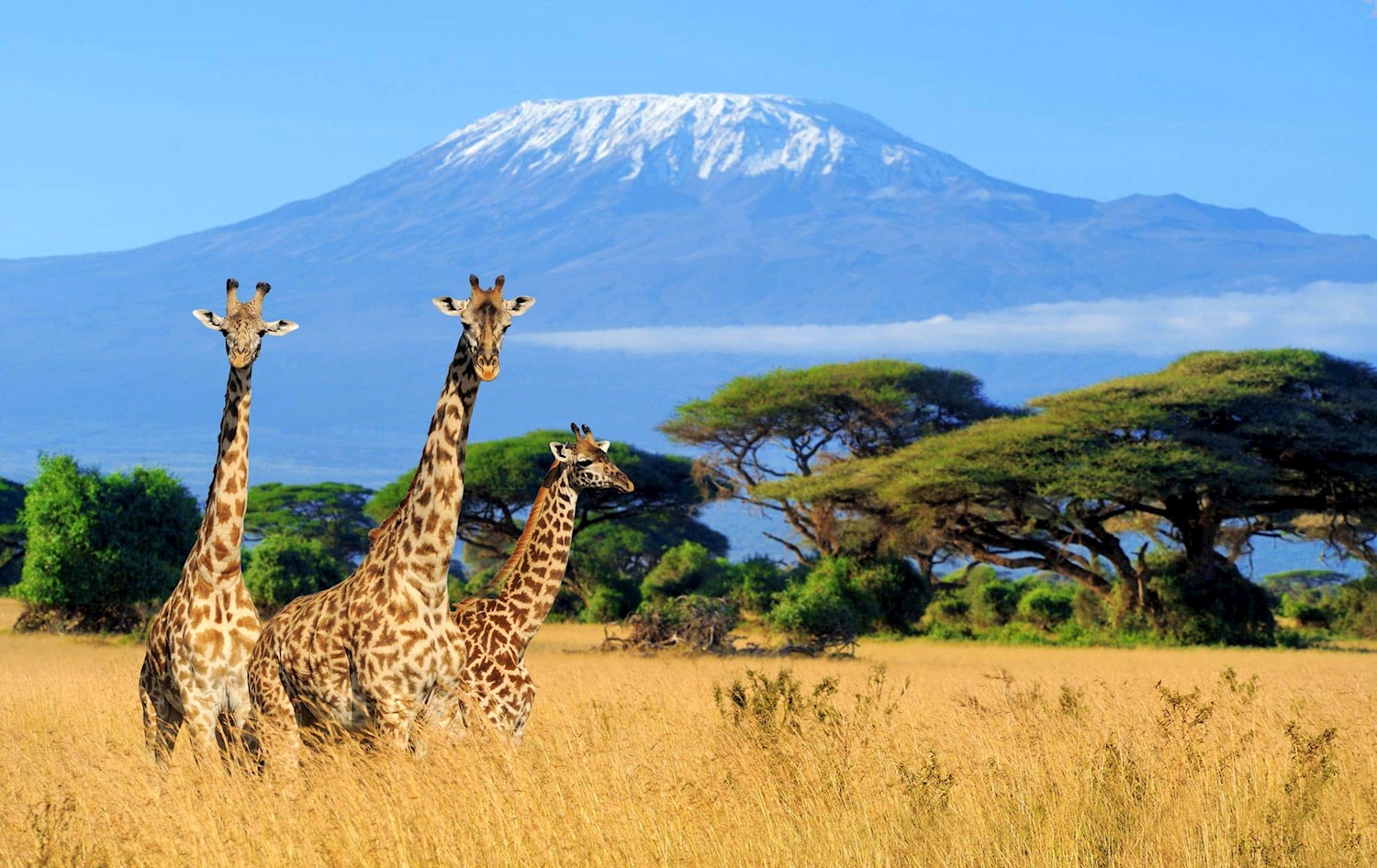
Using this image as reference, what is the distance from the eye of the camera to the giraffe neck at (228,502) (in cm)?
911

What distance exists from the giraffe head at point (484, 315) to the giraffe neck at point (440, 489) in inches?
23.4

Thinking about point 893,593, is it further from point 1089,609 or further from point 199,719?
point 199,719

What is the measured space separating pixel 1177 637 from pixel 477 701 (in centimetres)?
2936

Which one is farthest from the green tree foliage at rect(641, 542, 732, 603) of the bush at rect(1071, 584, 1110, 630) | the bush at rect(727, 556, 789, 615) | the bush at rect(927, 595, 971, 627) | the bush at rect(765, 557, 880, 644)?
the bush at rect(1071, 584, 1110, 630)

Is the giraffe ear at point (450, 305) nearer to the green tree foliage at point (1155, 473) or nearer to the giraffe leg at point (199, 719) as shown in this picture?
the giraffe leg at point (199, 719)

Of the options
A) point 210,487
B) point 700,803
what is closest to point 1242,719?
point 700,803

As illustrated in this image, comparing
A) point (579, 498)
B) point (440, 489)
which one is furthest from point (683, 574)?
point (440, 489)

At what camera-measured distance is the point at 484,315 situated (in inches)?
324

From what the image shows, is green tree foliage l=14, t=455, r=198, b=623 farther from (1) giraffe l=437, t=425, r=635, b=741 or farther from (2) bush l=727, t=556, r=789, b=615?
(1) giraffe l=437, t=425, r=635, b=741

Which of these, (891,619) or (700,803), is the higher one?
(700,803)

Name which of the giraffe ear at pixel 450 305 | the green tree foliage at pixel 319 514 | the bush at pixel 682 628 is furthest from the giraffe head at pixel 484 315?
the green tree foliage at pixel 319 514

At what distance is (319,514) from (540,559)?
5820 centimetres

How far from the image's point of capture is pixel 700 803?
8.29 m

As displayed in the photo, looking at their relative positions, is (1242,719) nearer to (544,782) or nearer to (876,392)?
(544,782)
